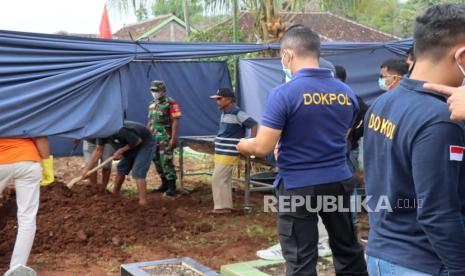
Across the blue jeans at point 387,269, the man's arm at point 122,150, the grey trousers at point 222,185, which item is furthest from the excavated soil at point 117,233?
the blue jeans at point 387,269

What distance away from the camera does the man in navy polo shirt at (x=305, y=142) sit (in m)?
2.95

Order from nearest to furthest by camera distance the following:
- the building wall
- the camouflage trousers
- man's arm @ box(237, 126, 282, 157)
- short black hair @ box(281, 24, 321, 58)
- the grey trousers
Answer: man's arm @ box(237, 126, 282, 157) → short black hair @ box(281, 24, 321, 58) → the grey trousers → the camouflage trousers → the building wall

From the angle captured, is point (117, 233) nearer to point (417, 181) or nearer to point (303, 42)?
point (303, 42)

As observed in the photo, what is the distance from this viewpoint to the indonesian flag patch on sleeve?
1525 mm

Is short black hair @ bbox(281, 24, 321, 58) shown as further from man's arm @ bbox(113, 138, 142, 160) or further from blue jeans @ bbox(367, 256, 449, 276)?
man's arm @ bbox(113, 138, 142, 160)

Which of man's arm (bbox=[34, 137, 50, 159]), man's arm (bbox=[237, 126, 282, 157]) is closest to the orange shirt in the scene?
man's arm (bbox=[34, 137, 50, 159])

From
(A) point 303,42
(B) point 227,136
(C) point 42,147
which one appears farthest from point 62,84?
(A) point 303,42

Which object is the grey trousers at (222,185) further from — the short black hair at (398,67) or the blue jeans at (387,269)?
the blue jeans at (387,269)

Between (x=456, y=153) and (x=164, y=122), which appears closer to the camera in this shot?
(x=456, y=153)

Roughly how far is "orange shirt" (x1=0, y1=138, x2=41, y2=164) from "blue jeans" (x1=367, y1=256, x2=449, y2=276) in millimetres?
3235

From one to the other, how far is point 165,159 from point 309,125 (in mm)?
5337

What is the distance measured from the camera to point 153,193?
28.0 feet

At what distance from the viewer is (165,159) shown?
8117mm

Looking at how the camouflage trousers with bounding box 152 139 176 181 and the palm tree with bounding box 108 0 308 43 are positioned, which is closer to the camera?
the camouflage trousers with bounding box 152 139 176 181
